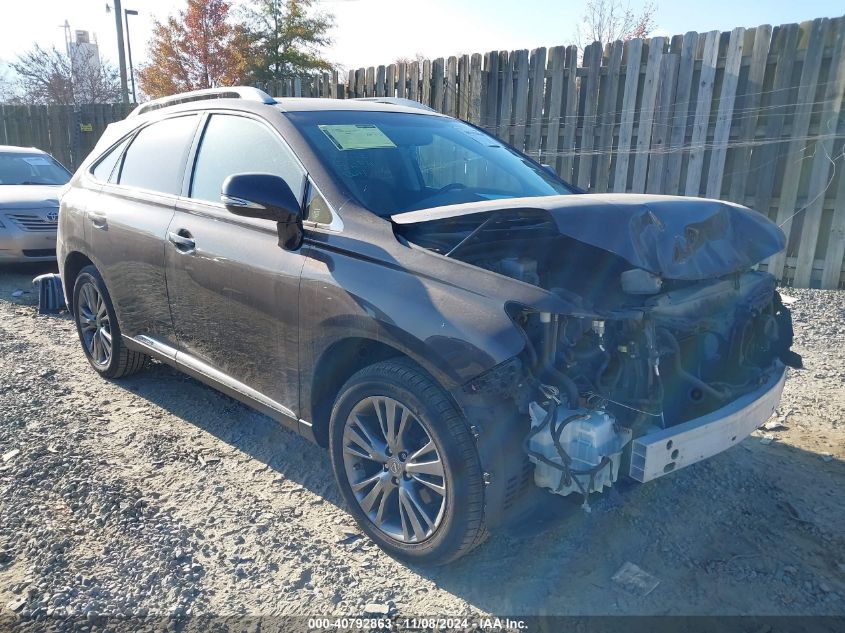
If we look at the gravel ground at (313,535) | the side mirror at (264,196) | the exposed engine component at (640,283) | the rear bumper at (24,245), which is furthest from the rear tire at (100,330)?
the rear bumper at (24,245)

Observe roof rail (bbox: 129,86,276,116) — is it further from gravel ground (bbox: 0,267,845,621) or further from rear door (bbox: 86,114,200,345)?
gravel ground (bbox: 0,267,845,621)

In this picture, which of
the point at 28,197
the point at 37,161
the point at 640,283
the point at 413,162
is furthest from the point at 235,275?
the point at 37,161

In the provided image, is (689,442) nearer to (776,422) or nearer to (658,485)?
A: (658,485)

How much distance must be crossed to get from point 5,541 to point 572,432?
2.66 m

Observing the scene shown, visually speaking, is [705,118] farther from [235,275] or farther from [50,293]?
[50,293]

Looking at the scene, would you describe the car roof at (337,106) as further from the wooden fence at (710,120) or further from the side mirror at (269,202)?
the wooden fence at (710,120)

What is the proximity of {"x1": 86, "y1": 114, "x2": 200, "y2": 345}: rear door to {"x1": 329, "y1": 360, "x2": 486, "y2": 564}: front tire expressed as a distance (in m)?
1.73

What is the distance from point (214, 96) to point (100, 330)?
197cm

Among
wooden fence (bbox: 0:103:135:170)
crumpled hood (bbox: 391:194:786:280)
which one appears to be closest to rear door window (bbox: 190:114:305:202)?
crumpled hood (bbox: 391:194:786:280)

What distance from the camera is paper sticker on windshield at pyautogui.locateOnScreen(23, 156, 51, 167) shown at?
10383 millimetres

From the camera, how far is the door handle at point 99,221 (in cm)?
461

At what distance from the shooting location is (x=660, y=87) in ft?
24.4

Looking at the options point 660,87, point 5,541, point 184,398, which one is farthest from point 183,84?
point 5,541

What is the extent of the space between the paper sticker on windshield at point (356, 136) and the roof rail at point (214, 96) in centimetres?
49
